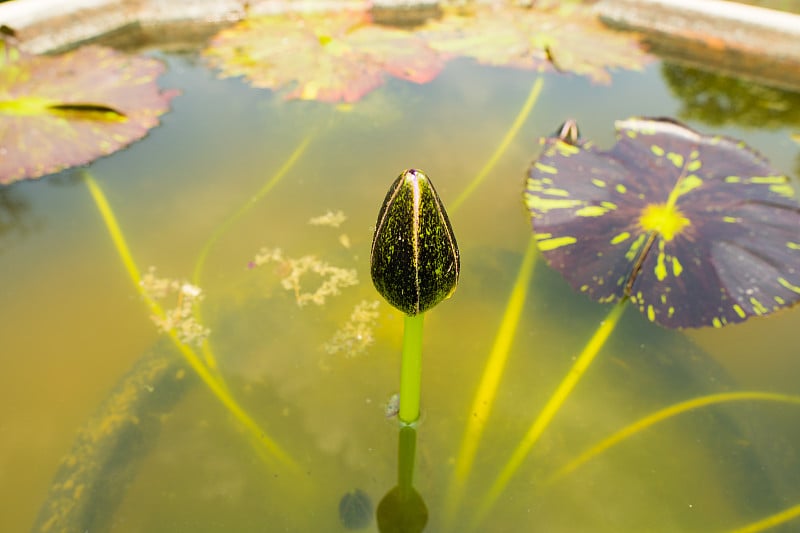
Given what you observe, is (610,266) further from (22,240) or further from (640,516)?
(22,240)

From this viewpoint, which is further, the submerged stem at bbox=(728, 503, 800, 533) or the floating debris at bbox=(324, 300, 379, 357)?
the floating debris at bbox=(324, 300, 379, 357)

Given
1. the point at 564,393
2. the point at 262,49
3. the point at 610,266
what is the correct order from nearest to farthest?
the point at 564,393 < the point at 610,266 < the point at 262,49

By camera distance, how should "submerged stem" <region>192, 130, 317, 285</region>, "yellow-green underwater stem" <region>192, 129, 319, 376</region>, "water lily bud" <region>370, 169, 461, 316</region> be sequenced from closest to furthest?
"water lily bud" <region>370, 169, 461, 316</region>
"yellow-green underwater stem" <region>192, 129, 319, 376</region>
"submerged stem" <region>192, 130, 317, 285</region>

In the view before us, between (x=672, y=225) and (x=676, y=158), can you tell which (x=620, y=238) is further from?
(x=676, y=158)

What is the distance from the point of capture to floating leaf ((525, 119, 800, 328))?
1.84 metres

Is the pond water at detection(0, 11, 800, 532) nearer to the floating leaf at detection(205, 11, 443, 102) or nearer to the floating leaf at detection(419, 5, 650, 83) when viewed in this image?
the floating leaf at detection(205, 11, 443, 102)

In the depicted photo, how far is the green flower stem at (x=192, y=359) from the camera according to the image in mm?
1554

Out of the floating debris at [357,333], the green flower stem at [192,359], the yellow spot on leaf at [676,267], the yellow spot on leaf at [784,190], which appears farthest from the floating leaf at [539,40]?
the green flower stem at [192,359]

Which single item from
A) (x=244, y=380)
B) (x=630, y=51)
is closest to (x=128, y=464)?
(x=244, y=380)

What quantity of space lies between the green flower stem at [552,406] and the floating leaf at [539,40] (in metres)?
1.57

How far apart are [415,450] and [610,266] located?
0.89m

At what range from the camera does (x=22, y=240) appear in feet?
6.89

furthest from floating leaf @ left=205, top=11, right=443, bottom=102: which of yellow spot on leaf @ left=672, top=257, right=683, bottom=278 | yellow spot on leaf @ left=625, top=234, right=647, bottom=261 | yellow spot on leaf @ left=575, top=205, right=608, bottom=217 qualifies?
yellow spot on leaf @ left=672, top=257, right=683, bottom=278

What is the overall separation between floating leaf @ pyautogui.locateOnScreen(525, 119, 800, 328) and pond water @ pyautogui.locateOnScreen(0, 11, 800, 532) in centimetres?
9
